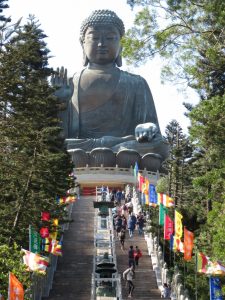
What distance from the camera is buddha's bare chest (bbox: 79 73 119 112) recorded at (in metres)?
39.3

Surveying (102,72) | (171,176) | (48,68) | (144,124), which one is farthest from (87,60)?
(48,68)

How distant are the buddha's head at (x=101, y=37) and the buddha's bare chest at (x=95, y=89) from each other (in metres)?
1.23

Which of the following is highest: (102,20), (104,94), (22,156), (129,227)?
(102,20)

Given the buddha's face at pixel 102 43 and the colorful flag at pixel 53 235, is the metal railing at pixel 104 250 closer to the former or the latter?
the colorful flag at pixel 53 235

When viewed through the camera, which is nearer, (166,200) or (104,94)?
(166,200)

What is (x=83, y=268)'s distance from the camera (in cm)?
1758

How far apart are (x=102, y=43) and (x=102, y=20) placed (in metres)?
1.44

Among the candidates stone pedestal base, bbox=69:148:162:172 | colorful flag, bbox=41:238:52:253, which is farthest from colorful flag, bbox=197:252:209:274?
stone pedestal base, bbox=69:148:162:172

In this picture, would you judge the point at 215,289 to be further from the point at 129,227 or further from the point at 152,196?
the point at 152,196

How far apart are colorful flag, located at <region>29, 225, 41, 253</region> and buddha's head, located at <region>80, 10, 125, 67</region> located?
2595cm

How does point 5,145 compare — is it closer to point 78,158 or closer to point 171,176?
point 171,176

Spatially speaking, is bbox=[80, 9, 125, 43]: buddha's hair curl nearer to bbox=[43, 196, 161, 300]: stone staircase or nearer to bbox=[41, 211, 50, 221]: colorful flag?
bbox=[43, 196, 161, 300]: stone staircase

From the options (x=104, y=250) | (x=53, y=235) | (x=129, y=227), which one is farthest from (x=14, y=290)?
(x=129, y=227)

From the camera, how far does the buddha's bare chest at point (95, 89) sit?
3934 centimetres
